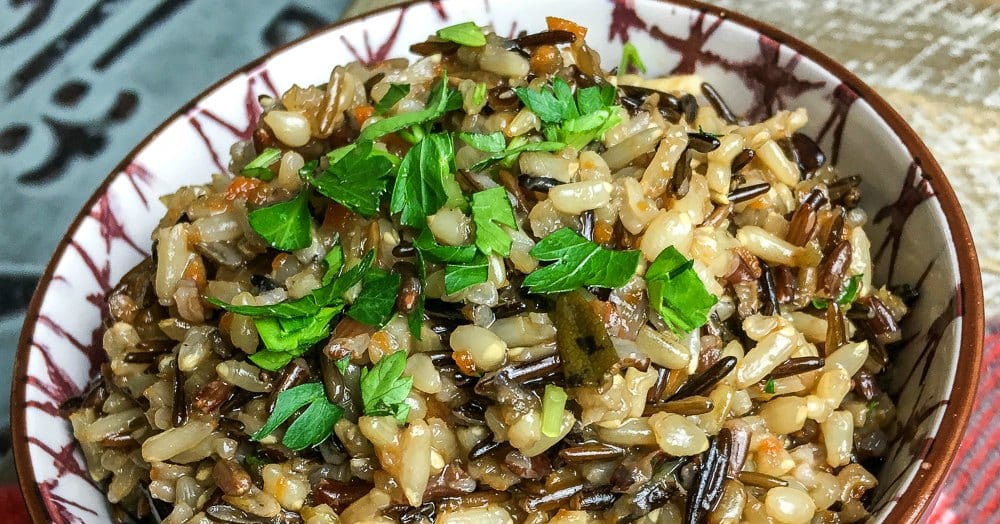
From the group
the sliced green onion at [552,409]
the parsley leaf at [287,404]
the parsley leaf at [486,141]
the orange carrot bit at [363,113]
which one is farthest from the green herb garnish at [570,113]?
the parsley leaf at [287,404]

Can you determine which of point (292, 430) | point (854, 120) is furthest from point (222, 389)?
point (854, 120)

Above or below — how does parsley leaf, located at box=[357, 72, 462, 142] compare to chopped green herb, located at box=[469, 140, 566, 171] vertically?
above

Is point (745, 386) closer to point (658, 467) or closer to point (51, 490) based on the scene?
point (658, 467)

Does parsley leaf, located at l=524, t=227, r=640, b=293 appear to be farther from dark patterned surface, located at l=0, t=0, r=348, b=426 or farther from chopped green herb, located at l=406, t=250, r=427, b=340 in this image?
dark patterned surface, located at l=0, t=0, r=348, b=426

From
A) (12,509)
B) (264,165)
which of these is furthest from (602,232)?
(12,509)

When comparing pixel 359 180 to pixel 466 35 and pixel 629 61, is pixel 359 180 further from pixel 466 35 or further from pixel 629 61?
pixel 629 61

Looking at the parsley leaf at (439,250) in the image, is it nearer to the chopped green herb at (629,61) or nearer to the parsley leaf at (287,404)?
the parsley leaf at (287,404)

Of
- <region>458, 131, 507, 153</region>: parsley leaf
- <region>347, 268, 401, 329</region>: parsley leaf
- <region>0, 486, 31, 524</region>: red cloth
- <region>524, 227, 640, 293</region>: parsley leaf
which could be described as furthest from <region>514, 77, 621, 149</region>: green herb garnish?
<region>0, 486, 31, 524</region>: red cloth
